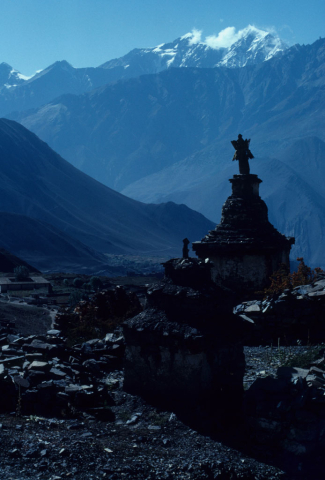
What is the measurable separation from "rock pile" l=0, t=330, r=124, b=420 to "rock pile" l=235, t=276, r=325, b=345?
8.56 ft

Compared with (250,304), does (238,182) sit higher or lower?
higher

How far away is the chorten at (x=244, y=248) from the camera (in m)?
13.5

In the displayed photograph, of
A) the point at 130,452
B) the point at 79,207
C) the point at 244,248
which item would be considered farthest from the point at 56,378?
the point at 79,207

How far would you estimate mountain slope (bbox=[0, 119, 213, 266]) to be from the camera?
110875 mm

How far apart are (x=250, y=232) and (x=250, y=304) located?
9.71ft

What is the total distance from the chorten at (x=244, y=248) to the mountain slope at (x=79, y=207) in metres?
91.8

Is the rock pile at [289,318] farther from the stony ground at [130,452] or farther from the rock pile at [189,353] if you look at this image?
Answer: the stony ground at [130,452]

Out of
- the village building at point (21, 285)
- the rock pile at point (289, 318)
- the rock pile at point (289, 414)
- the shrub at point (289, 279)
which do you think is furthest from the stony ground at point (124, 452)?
the village building at point (21, 285)

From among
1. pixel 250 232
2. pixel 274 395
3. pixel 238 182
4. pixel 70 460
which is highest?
pixel 238 182

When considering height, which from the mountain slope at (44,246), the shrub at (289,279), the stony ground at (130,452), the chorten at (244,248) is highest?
the mountain slope at (44,246)

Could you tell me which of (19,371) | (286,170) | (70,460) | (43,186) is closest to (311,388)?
(70,460)

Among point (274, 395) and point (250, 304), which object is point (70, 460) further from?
point (250, 304)

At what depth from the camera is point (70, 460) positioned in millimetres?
5887

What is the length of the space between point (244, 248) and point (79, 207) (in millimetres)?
112917
